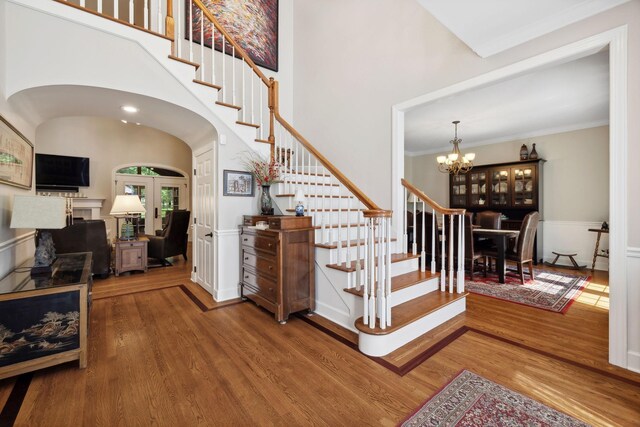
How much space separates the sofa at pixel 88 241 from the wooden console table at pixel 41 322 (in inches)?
96.1

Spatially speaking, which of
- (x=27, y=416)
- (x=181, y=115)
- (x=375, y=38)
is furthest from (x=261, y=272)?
(x=375, y=38)

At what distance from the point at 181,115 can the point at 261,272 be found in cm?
211

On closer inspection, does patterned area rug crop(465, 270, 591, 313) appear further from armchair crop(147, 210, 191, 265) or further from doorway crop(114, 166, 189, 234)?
doorway crop(114, 166, 189, 234)

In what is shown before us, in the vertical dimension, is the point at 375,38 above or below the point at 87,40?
above

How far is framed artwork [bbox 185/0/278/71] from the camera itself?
4609mm

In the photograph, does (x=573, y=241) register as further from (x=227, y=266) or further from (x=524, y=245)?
(x=227, y=266)

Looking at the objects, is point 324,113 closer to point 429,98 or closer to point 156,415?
point 429,98

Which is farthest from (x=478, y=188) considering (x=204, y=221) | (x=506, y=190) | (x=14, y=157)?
(x=14, y=157)

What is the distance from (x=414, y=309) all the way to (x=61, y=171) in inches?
307

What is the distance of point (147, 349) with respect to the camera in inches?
91.0

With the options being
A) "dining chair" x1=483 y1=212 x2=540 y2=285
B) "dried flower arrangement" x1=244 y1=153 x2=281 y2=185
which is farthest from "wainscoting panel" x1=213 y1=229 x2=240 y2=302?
"dining chair" x1=483 y1=212 x2=540 y2=285

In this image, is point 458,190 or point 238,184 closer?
point 238,184

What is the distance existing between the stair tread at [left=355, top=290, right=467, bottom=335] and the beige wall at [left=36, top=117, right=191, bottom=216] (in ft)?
24.3

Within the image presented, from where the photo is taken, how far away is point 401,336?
93.4 inches
